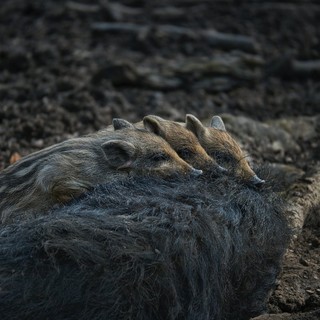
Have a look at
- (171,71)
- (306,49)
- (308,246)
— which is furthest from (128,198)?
(306,49)

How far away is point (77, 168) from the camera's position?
510 cm

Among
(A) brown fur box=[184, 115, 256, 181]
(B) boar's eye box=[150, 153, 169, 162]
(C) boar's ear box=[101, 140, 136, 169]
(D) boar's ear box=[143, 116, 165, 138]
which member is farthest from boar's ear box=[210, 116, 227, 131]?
(C) boar's ear box=[101, 140, 136, 169]

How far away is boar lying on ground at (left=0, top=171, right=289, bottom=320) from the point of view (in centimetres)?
384

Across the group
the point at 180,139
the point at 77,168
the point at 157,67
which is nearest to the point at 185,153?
the point at 180,139

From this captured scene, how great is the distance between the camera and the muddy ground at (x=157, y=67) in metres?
8.55

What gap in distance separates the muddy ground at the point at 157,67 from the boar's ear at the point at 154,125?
5.91 feet

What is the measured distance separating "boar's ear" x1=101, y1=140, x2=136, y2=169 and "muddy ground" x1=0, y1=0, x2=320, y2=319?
2.16 metres

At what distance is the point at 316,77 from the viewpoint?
34.8ft

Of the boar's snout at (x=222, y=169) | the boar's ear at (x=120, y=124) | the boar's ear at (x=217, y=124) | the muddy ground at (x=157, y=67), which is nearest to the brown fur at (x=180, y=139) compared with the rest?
the boar's ear at (x=120, y=124)

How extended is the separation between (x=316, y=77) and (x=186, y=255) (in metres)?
6.95

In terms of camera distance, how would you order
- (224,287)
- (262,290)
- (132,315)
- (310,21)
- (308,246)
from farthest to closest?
(310,21), (308,246), (262,290), (224,287), (132,315)

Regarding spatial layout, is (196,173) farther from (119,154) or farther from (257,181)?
(119,154)

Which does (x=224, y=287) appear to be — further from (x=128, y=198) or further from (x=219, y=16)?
(x=219, y=16)

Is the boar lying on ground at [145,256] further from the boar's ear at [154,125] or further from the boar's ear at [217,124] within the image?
the boar's ear at [217,124]
